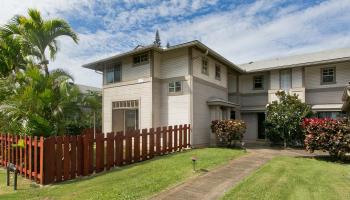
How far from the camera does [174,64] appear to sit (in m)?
14.8

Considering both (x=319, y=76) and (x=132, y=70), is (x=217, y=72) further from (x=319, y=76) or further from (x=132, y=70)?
(x=319, y=76)

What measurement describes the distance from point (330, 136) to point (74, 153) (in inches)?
406

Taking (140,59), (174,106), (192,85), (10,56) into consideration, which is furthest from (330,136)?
(10,56)

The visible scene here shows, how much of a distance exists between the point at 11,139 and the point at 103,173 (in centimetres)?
382

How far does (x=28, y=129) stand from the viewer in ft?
28.4

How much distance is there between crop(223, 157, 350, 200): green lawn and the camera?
5843 mm

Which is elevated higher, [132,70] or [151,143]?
[132,70]

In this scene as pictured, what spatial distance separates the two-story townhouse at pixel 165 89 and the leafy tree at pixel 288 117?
3142 millimetres

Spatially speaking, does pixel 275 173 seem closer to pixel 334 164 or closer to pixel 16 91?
Answer: pixel 334 164

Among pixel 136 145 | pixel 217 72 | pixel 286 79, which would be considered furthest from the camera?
pixel 286 79

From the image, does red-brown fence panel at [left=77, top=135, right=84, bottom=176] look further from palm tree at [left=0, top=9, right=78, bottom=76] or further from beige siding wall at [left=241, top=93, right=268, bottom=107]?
beige siding wall at [left=241, top=93, right=268, bottom=107]

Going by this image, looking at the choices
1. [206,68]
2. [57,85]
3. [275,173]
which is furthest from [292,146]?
[57,85]

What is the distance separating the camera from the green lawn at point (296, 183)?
5843 mm

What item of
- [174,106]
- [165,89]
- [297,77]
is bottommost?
[174,106]
